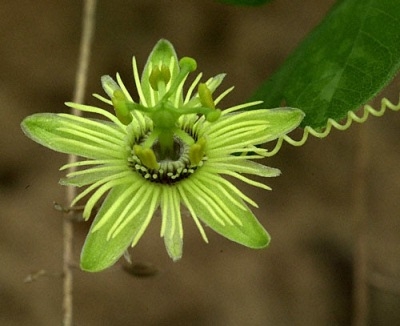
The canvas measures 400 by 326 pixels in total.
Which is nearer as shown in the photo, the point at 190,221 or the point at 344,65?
the point at 344,65

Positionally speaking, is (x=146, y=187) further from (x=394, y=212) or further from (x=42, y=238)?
(x=394, y=212)

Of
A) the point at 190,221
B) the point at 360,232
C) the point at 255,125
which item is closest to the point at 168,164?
the point at 255,125

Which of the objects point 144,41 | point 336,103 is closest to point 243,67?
point 144,41

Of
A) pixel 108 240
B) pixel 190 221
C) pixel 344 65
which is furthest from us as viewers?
pixel 190 221

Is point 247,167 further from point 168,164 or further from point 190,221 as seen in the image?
point 190,221

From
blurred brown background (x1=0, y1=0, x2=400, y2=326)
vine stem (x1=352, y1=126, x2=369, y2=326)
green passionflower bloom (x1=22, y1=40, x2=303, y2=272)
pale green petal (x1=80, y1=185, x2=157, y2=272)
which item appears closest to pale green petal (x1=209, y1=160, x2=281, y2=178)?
green passionflower bloom (x1=22, y1=40, x2=303, y2=272)

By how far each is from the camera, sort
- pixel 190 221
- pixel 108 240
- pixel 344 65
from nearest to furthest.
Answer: pixel 108 240, pixel 344 65, pixel 190 221

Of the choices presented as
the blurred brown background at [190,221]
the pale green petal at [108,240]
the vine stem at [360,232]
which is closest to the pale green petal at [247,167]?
the pale green petal at [108,240]
